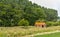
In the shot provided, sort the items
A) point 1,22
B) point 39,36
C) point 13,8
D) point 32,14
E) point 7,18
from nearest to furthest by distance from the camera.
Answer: point 39,36 → point 1,22 → point 7,18 → point 13,8 → point 32,14

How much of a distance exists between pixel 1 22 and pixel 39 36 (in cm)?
1572

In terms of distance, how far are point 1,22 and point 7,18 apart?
2.46 meters

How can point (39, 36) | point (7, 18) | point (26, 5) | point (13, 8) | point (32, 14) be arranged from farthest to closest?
point (26, 5), point (32, 14), point (13, 8), point (7, 18), point (39, 36)

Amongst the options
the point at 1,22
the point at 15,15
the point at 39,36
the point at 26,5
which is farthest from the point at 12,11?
the point at 39,36

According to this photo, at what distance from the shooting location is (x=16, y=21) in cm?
3238

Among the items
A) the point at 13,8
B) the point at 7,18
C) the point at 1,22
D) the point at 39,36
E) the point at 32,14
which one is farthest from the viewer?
the point at 32,14

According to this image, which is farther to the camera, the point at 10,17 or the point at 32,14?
the point at 32,14

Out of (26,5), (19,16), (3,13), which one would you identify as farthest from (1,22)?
(26,5)

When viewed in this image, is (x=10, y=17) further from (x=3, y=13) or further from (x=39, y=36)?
(x=39, y=36)

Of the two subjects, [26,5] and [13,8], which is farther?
[26,5]

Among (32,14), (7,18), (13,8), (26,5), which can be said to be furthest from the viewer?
(26,5)

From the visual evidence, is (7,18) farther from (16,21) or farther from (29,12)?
(29,12)

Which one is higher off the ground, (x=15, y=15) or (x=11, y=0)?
(x=11, y=0)

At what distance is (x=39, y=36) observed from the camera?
15328 mm
